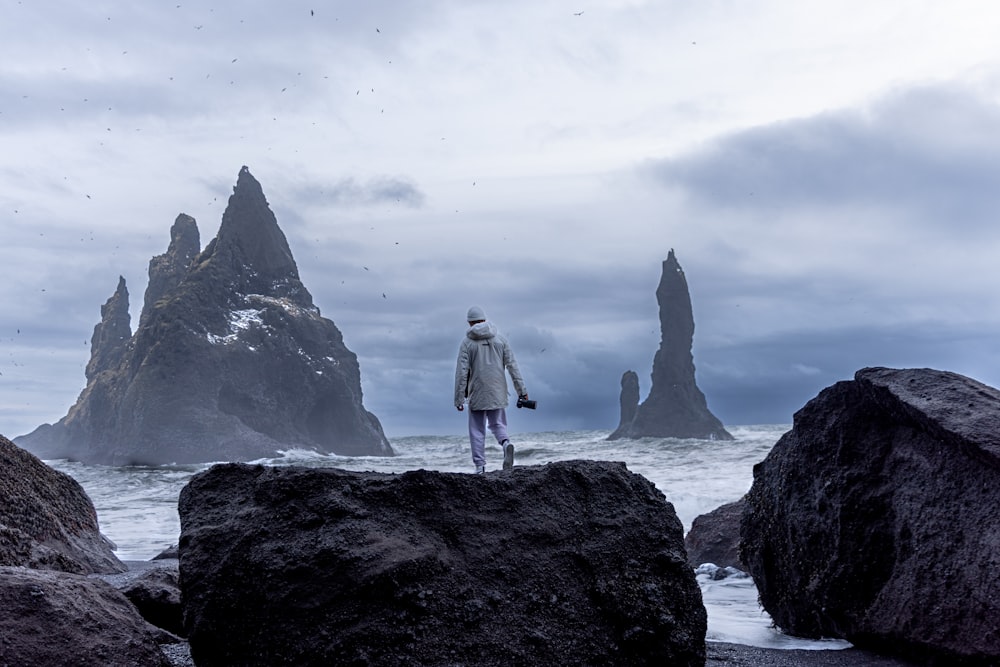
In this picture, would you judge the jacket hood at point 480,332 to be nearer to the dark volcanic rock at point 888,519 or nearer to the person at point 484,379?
the person at point 484,379

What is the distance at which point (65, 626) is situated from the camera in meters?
3.44

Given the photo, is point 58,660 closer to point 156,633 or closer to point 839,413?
point 156,633

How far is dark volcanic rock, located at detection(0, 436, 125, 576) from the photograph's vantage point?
525 centimetres

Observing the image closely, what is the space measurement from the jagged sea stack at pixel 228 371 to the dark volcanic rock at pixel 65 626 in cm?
7262

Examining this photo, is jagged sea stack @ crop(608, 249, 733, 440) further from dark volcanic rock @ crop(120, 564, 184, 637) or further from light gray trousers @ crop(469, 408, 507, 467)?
dark volcanic rock @ crop(120, 564, 184, 637)

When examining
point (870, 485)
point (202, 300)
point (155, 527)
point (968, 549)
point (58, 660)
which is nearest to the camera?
point (58, 660)

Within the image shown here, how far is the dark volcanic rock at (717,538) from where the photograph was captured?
843cm

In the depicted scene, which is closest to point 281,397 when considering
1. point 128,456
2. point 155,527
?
point 128,456

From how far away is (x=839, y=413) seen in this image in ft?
17.0

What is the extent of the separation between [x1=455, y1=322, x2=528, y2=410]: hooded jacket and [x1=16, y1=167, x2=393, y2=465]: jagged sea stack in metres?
68.8

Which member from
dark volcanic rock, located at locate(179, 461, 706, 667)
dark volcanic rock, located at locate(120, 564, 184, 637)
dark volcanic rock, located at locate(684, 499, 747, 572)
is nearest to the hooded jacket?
dark volcanic rock, located at locate(684, 499, 747, 572)

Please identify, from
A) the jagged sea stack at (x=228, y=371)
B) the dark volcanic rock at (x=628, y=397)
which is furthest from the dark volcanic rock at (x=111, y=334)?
the dark volcanic rock at (x=628, y=397)

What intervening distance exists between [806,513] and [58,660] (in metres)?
3.98

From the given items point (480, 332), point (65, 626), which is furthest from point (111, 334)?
point (65, 626)
